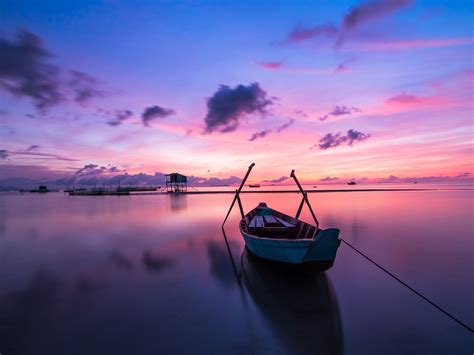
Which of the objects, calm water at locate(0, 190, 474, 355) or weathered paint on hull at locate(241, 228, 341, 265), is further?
weathered paint on hull at locate(241, 228, 341, 265)

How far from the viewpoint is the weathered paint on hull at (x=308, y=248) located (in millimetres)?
8188

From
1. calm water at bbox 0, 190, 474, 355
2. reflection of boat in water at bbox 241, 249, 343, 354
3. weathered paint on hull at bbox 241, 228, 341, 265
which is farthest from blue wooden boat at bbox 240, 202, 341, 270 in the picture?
calm water at bbox 0, 190, 474, 355

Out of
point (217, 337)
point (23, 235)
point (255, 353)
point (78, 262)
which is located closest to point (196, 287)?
point (217, 337)

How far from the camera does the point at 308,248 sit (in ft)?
27.6

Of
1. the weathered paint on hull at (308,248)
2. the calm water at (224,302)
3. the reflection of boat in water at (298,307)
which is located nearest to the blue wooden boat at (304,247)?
the weathered paint on hull at (308,248)

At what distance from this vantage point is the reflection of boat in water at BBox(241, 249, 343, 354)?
19.0 feet

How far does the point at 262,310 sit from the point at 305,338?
1754 millimetres

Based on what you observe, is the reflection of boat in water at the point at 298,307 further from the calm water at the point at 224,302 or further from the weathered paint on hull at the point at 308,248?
the weathered paint on hull at the point at 308,248

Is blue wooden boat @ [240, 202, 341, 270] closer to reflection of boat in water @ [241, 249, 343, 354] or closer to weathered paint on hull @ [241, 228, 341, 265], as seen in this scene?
weathered paint on hull @ [241, 228, 341, 265]

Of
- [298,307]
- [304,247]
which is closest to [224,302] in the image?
[298,307]

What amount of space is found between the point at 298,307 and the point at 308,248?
186cm

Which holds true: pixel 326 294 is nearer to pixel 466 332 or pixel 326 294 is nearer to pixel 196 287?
pixel 466 332

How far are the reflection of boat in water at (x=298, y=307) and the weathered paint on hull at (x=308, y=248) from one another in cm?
59

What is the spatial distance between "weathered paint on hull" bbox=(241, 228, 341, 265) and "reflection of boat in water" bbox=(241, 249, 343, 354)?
592mm
